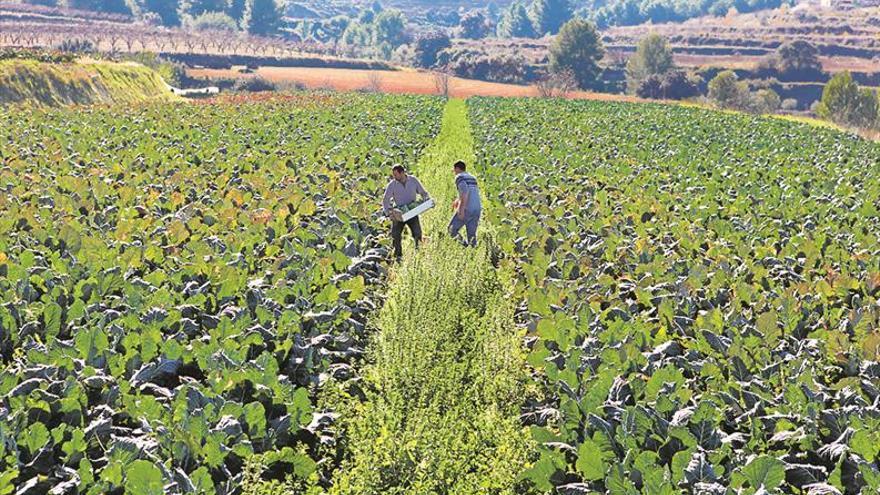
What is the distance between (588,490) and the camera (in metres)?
6.46

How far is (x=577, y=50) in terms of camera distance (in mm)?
123188

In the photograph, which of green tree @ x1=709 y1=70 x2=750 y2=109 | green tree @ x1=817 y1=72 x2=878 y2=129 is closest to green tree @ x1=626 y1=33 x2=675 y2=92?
green tree @ x1=709 y1=70 x2=750 y2=109

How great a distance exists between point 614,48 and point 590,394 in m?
197

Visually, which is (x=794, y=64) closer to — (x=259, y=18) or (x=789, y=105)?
(x=789, y=105)

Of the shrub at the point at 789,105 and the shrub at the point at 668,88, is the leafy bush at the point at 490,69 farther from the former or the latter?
the shrub at the point at 789,105

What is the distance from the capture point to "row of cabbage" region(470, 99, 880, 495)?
21.5 ft

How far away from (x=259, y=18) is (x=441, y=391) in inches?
7858

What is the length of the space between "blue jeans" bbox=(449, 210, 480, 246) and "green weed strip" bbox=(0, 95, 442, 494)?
1331 mm

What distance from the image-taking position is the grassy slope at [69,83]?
4394 cm

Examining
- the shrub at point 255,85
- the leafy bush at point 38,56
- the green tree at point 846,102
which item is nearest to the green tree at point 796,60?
the green tree at point 846,102

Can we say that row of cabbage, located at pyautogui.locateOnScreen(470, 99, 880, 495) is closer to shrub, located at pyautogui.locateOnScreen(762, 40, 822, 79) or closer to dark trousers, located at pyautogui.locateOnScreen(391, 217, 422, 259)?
dark trousers, located at pyautogui.locateOnScreen(391, 217, 422, 259)

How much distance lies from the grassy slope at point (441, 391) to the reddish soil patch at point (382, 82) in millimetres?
75450

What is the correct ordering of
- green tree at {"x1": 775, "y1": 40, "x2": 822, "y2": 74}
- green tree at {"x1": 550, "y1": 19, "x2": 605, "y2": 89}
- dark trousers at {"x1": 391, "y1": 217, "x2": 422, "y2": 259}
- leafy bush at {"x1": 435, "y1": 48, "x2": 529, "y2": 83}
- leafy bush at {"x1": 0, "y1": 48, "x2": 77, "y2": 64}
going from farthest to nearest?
1. green tree at {"x1": 775, "y1": 40, "x2": 822, "y2": 74}
2. green tree at {"x1": 550, "y1": 19, "x2": 605, "y2": 89}
3. leafy bush at {"x1": 435, "y1": 48, "x2": 529, "y2": 83}
4. leafy bush at {"x1": 0, "y1": 48, "x2": 77, "y2": 64}
5. dark trousers at {"x1": 391, "y1": 217, "x2": 422, "y2": 259}

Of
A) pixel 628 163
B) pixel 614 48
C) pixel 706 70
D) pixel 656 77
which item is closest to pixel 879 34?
pixel 614 48
